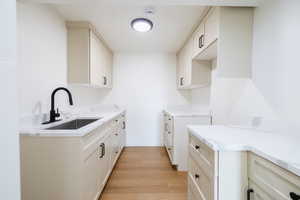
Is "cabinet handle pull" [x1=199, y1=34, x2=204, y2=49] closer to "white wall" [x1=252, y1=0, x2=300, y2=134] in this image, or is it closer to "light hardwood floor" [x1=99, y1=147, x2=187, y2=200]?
"white wall" [x1=252, y1=0, x2=300, y2=134]

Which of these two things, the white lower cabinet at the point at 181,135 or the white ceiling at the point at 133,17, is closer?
the white ceiling at the point at 133,17

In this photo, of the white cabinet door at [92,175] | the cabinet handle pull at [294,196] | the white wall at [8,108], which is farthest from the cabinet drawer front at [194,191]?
the white wall at [8,108]

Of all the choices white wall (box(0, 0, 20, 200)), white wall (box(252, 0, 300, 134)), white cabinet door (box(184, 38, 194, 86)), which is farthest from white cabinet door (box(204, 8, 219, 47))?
white wall (box(0, 0, 20, 200))

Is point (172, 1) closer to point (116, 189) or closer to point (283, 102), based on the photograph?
point (283, 102)

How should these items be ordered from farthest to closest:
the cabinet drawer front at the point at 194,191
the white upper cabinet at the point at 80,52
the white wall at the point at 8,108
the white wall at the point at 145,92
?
the white wall at the point at 145,92 < the white upper cabinet at the point at 80,52 < the cabinet drawer front at the point at 194,191 < the white wall at the point at 8,108

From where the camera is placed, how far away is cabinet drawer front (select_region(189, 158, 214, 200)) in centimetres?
105

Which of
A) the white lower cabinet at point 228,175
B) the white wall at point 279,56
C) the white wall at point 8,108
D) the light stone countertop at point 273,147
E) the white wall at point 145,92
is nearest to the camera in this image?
the white wall at point 8,108

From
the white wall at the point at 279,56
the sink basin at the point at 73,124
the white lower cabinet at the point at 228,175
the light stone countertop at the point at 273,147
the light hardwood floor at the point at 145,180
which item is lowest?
the light hardwood floor at the point at 145,180

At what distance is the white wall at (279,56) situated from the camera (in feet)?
3.61

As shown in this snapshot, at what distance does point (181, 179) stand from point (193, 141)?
1151 millimetres

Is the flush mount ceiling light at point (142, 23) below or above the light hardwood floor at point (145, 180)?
above

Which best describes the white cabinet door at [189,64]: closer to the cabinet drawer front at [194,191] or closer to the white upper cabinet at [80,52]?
the white upper cabinet at [80,52]

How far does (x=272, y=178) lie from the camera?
2.54 feet

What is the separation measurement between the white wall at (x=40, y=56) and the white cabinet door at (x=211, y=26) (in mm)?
1785
